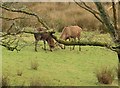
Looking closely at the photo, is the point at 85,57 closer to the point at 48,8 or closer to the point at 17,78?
the point at 17,78

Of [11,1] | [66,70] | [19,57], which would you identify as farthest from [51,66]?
[11,1]

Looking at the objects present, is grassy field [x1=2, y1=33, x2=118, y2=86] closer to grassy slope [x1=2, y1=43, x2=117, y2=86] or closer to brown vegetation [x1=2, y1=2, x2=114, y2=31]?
grassy slope [x1=2, y1=43, x2=117, y2=86]

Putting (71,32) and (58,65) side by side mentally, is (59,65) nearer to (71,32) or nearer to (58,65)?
(58,65)

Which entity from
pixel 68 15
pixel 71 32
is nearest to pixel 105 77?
pixel 71 32

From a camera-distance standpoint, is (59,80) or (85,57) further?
(85,57)

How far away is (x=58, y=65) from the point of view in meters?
11.4

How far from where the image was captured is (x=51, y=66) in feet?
36.7

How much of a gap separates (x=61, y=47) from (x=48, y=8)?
8.67m

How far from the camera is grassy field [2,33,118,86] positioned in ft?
31.0

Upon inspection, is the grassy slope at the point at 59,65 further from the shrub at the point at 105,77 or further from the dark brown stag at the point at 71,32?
the dark brown stag at the point at 71,32

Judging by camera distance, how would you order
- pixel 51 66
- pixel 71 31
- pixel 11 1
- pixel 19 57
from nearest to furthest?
pixel 11 1, pixel 51 66, pixel 19 57, pixel 71 31

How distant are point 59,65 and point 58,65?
26 mm

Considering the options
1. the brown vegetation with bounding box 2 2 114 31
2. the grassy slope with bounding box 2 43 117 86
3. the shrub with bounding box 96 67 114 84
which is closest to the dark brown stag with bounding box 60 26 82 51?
the grassy slope with bounding box 2 43 117 86

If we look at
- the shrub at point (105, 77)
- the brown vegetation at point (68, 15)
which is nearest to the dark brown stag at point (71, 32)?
the brown vegetation at point (68, 15)
